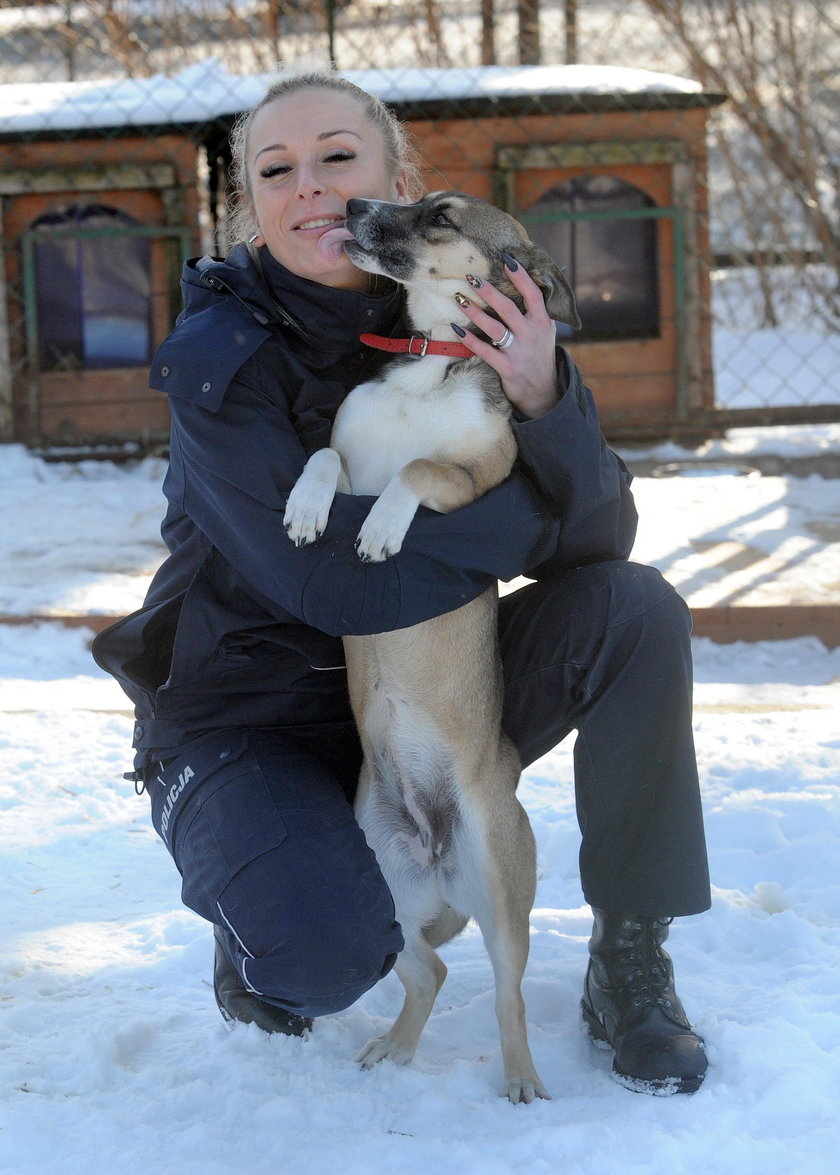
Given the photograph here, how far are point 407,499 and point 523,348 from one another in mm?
355

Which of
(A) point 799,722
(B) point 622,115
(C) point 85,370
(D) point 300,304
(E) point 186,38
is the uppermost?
(E) point 186,38

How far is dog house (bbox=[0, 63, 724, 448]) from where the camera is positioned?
6992 millimetres

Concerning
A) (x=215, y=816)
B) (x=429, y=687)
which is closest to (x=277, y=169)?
(x=429, y=687)

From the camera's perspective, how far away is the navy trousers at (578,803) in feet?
6.55

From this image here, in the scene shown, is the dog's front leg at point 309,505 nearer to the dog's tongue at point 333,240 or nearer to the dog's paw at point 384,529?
the dog's paw at point 384,529

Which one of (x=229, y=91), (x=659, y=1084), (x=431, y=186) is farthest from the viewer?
(x=229, y=91)

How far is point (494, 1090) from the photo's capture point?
2104 millimetres

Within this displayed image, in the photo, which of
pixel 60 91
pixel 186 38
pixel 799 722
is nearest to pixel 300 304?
pixel 799 722

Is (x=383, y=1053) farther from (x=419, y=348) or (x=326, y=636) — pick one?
(x=419, y=348)

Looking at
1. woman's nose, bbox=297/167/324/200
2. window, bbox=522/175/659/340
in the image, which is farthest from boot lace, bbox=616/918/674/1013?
window, bbox=522/175/659/340

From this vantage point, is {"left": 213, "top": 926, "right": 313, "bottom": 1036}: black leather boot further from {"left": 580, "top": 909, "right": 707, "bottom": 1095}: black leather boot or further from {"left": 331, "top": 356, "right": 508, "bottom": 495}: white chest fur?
{"left": 331, "top": 356, "right": 508, "bottom": 495}: white chest fur

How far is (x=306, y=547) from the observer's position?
7.02ft

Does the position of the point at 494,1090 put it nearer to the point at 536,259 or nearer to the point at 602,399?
the point at 536,259

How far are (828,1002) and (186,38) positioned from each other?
8620mm
